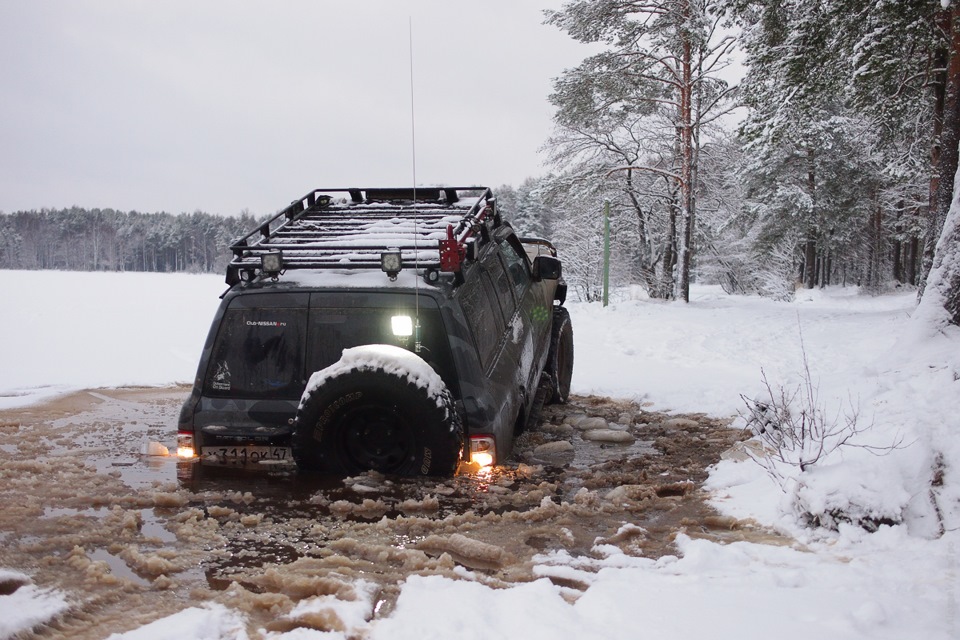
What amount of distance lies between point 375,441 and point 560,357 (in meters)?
4.15

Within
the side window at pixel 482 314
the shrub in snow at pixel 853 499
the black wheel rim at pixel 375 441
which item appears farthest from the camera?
the side window at pixel 482 314

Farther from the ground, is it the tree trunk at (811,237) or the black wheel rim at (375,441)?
the tree trunk at (811,237)

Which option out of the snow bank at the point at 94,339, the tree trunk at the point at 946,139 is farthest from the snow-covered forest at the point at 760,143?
the snow bank at the point at 94,339

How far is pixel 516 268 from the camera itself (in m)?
7.07

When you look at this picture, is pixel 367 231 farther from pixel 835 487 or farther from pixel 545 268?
pixel 835 487

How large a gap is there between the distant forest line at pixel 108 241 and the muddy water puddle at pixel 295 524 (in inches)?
4085

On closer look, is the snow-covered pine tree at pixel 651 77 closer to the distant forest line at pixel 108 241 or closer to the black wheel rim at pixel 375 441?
the black wheel rim at pixel 375 441

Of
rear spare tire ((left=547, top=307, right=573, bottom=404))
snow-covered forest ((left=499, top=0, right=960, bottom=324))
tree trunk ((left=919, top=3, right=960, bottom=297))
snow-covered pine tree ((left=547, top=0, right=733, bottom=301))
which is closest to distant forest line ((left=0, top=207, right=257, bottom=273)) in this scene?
snow-covered forest ((left=499, top=0, right=960, bottom=324))

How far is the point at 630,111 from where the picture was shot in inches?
936

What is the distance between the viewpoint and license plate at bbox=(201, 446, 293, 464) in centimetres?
466

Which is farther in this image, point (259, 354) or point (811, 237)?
point (811, 237)

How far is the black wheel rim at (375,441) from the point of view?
443 cm

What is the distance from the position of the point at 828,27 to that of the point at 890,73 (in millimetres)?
1352

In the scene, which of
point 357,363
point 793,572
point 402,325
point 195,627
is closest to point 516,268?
point 402,325
